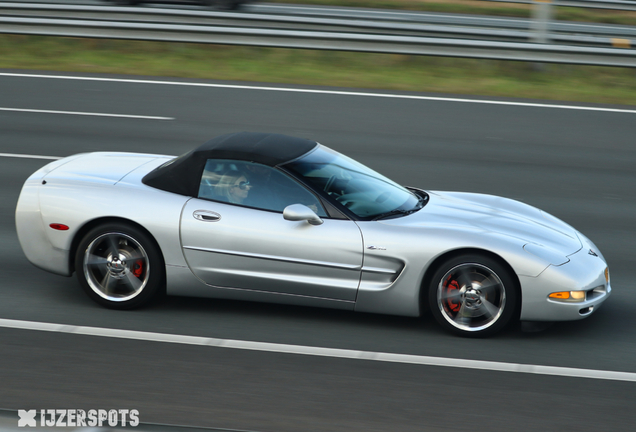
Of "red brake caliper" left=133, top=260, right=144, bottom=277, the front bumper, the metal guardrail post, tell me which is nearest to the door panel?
"red brake caliper" left=133, top=260, right=144, bottom=277

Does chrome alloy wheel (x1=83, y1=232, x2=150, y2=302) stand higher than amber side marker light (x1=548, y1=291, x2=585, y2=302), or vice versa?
chrome alloy wheel (x1=83, y1=232, x2=150, y2=302)

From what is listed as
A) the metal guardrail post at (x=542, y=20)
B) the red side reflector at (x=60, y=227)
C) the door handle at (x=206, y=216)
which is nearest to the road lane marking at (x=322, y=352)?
the red side reflector at (x=60, y=227)

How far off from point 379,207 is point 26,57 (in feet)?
40.2

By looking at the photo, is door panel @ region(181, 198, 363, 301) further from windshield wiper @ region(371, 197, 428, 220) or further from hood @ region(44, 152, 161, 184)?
hood @ region(44, 152, 161, 184)

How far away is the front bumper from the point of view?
5.39 m

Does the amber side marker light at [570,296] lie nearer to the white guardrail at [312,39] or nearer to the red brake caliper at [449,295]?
the red brake caliper at [449,295]

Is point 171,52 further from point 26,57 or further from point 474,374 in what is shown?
point 474,374

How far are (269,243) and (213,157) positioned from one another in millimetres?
849

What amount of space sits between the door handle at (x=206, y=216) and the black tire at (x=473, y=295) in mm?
1656

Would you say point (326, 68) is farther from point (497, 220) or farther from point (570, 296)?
point (570, 296)

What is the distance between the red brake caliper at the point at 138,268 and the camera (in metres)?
5.82

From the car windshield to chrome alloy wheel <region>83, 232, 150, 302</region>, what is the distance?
133cm

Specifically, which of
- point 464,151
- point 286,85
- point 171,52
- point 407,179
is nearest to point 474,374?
point 407,179

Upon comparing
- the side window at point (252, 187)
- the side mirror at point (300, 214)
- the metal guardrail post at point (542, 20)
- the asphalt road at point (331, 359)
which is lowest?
the asphalt road at point (331, 359)
